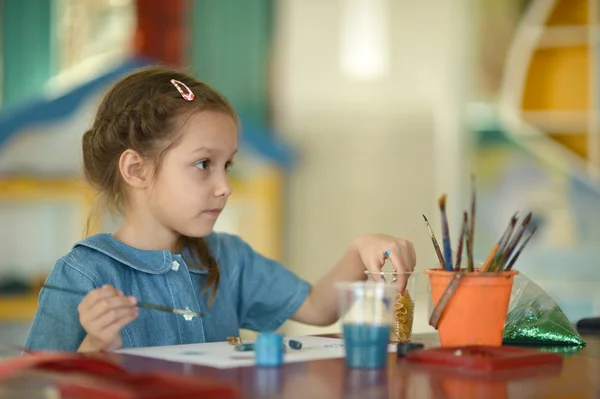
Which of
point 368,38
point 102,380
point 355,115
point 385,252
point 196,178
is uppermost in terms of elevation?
point 368,38

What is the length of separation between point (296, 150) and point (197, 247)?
3.03 metres

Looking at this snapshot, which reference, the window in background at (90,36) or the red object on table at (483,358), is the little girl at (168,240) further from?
the window in background at (90,36)

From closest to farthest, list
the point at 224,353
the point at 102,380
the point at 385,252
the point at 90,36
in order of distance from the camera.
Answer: the point at 102,380
the point at 224,353
the point at 385,252
the point at 90,36

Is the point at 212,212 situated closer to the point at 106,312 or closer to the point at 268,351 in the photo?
the point at 106,312

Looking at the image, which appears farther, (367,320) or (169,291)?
(169,291)

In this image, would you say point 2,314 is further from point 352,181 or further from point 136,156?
point 136,156

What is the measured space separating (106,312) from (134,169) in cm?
54

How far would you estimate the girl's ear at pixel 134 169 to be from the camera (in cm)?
177

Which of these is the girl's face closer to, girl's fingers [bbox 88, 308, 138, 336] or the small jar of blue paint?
girl's fingers [bbox 88, 308, 138, 336]

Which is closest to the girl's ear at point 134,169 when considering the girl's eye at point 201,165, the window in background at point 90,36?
the girl's eye at point 201,165

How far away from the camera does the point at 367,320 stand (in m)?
1.14

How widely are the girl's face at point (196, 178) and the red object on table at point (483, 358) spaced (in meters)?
0.60

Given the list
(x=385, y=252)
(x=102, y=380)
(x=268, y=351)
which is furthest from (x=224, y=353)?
(x=385, y=252)

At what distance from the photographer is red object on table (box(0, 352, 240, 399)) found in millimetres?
908
